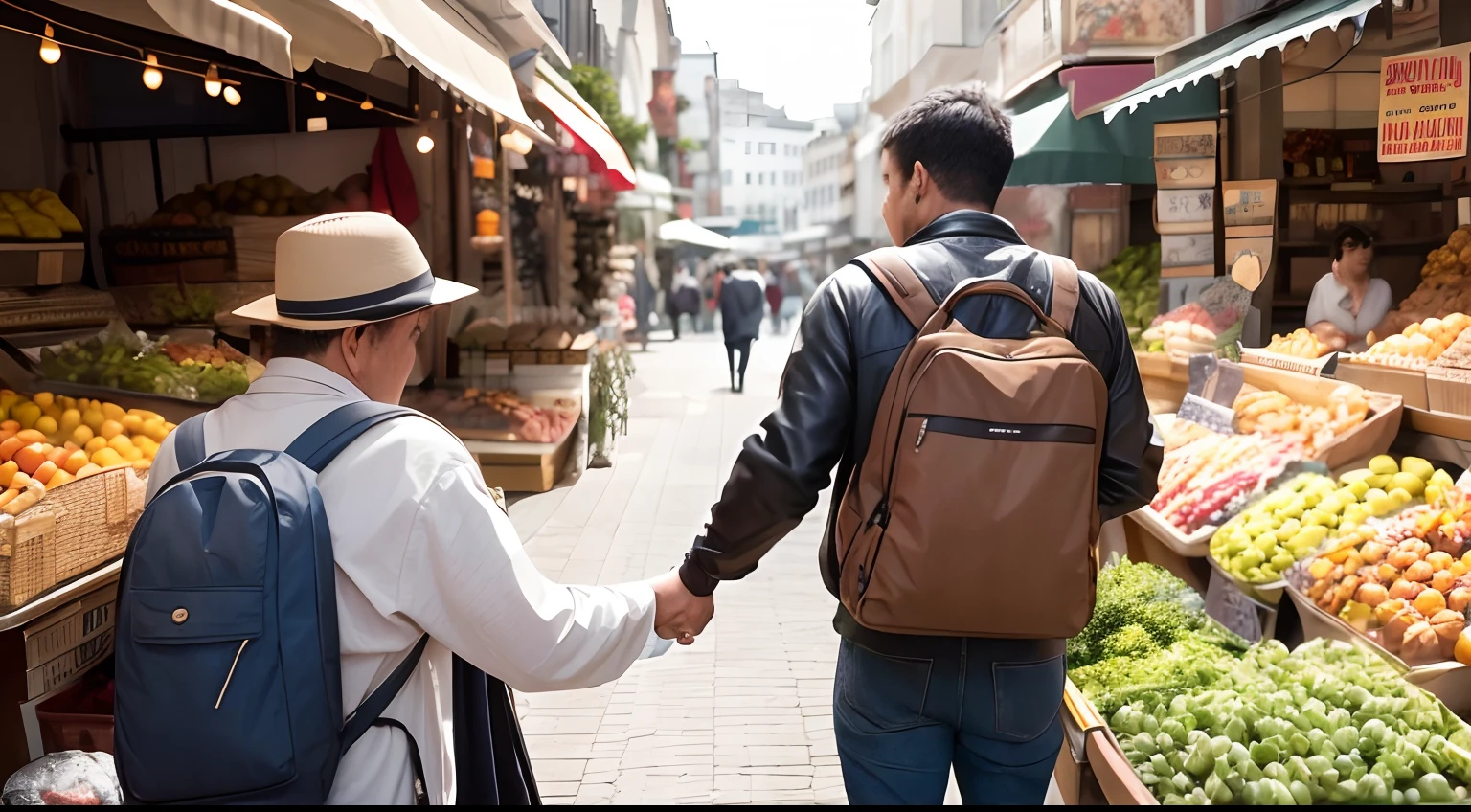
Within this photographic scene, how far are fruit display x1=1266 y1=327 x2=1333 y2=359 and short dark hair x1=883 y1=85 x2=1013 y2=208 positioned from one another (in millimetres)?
4403

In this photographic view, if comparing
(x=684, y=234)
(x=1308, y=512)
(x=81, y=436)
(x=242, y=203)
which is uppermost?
(x=684, y=234)

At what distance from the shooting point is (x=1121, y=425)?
2.49 m

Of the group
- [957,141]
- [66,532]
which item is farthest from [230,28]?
[957,141]

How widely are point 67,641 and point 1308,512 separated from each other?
447cm

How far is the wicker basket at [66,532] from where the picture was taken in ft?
11.1

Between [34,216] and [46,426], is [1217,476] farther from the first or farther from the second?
[34,216]

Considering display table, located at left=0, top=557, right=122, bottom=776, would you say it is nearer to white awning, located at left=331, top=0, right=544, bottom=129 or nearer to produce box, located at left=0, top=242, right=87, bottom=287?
white awning, located at left=331, top=0, right=544, bottom=129

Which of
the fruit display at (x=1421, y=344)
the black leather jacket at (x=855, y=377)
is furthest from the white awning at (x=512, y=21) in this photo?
the black leather jacket at (x=855, y=377)

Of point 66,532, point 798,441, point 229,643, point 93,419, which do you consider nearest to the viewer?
point 229,643

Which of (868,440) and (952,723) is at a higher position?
(868,440)

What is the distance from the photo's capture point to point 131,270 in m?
8.09

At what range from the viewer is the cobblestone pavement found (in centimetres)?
434

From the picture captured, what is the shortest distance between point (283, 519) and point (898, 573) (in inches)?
43.3

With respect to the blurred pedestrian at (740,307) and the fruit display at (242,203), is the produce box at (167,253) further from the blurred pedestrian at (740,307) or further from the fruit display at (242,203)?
the blurred pedestrian at (740,307)
